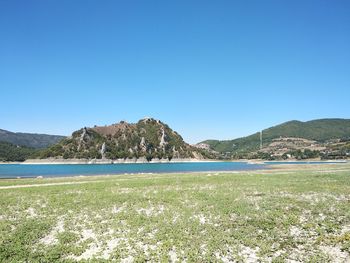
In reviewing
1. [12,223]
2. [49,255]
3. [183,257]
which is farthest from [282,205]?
[12,223]

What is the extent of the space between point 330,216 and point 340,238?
564 cm

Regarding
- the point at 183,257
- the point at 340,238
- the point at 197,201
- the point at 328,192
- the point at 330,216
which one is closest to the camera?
the point at 183,257

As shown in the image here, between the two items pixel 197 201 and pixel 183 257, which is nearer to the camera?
pixel 183 257

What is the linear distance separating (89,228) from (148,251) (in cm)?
643

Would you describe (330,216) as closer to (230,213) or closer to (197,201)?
(230,213)

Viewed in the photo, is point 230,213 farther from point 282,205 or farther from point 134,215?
point 134,215

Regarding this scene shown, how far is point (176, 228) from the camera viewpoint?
73.5ft

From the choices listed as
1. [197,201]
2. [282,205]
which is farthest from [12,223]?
[282,205]

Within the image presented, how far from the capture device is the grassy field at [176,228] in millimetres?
18359

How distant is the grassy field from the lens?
1836 centimetres

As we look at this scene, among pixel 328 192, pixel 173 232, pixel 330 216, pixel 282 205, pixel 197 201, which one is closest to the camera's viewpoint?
pixel 173 232

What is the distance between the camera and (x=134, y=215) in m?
26.0

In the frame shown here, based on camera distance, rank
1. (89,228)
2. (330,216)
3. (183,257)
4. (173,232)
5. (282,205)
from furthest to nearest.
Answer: (282,205), (330,216), (89,228), (173,232), (183,257)

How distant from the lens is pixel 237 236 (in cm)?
2092
